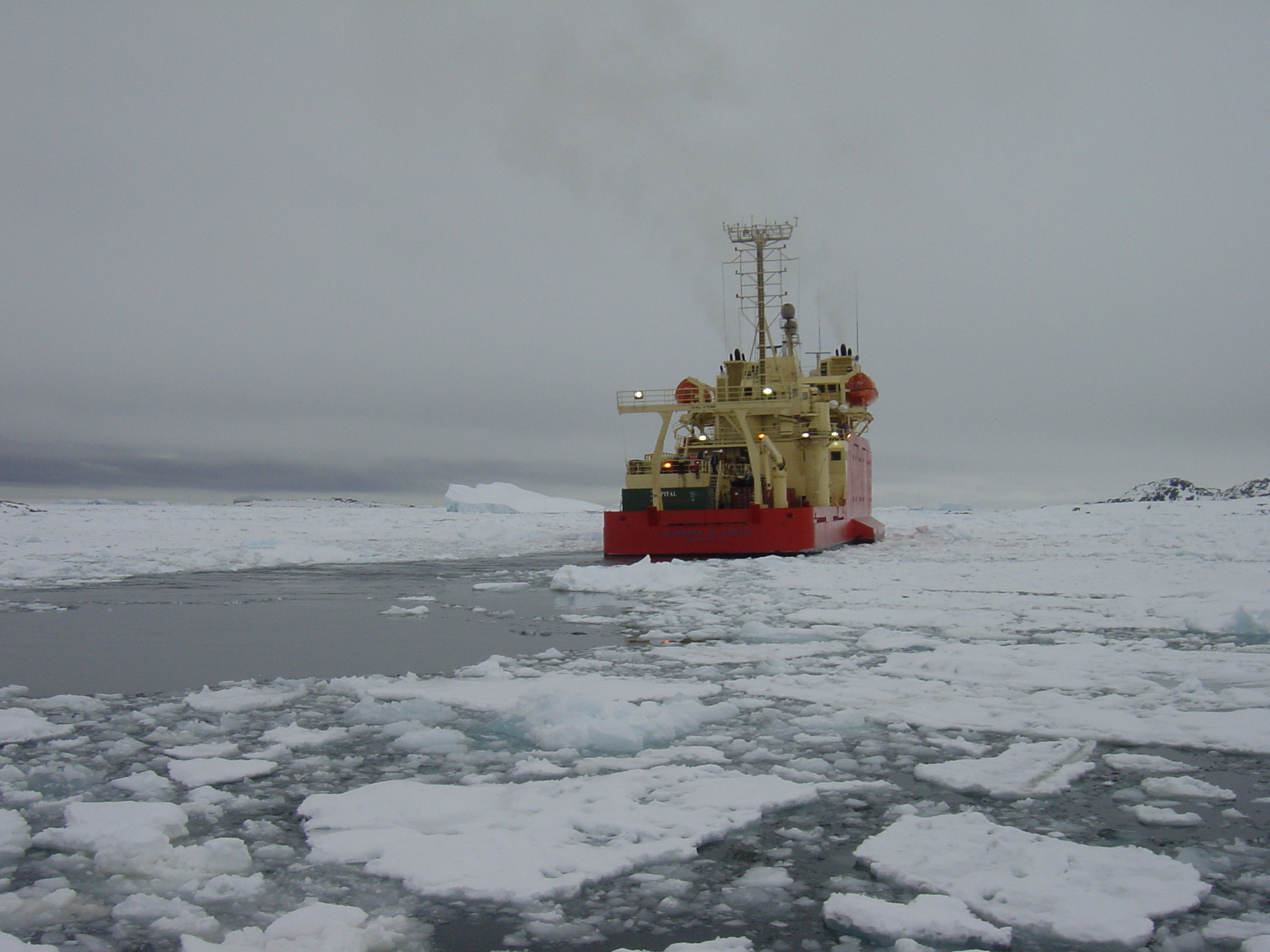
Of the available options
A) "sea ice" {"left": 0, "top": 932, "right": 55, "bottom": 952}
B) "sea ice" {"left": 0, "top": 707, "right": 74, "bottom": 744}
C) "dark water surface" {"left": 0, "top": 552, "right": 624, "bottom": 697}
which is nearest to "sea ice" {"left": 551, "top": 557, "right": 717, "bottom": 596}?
"dark water surface" {"left": 0, "top": 552, "right": 624, "bottom": 697}

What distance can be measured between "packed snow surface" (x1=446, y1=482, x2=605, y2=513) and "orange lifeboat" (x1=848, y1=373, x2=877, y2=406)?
150ft

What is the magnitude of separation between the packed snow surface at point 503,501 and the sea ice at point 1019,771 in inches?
2590

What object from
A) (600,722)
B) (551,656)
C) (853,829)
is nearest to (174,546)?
(551,656)

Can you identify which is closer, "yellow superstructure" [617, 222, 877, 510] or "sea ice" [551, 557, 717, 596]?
"sea ice" [551, 557, 717, 596]

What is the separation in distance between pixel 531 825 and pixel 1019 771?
2.19 m

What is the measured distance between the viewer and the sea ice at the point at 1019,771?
3594mm

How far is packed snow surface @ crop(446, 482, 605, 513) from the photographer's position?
228 feet

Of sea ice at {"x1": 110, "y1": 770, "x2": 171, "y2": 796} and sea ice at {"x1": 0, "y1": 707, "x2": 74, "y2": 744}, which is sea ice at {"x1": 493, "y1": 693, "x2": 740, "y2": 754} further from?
sea ice at {"x1": 0, "y1": 707, "x2": 74, "y2": 744}

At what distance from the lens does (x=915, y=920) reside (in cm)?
244

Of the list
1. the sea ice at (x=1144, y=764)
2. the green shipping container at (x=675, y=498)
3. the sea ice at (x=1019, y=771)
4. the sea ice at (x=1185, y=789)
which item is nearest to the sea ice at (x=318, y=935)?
the sea ice at (x=1019, y=771)

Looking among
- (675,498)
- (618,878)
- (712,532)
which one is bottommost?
(618,878)

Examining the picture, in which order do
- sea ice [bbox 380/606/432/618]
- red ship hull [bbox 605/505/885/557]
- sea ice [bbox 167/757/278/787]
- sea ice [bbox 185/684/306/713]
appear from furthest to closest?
red ship hull [bbox 605/505/885/557] < sea ice [bbox 380/606/432/618] < sea ice [bbox 185/684/306/713] < sea ice [bbox 167/757/278/787]

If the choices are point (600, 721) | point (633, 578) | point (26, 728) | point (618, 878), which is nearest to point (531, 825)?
point (618, 878)

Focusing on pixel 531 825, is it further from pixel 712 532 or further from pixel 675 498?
pixel 675 498
